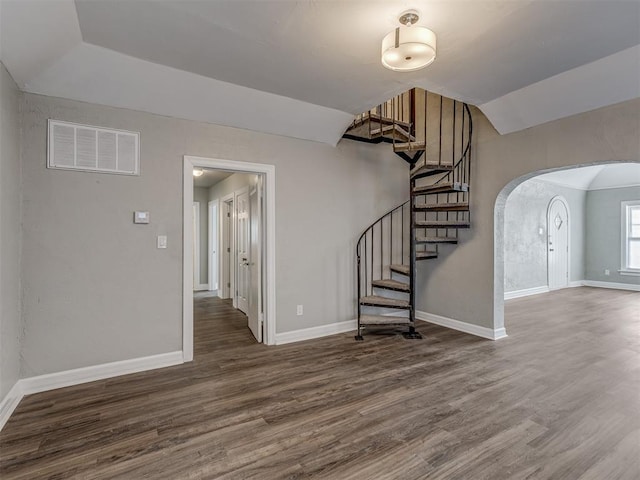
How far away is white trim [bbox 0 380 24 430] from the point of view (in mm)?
2219

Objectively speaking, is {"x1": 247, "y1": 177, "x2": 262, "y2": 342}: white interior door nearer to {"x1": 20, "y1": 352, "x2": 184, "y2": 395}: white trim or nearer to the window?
{"x1": 20, "y1": 352, "x2": 184, "y2": 395}: white trim

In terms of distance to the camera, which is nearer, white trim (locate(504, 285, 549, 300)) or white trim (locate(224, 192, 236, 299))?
white trim (locate(224, 192, 236, 299))

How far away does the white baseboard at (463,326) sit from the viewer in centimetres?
396

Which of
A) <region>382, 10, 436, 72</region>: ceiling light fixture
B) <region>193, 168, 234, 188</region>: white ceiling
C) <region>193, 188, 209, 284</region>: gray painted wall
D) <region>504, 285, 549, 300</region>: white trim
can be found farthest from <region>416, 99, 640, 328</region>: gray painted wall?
<region>193, 188, 209, 284</region>: gray painted wall

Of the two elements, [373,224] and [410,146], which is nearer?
[410,146]

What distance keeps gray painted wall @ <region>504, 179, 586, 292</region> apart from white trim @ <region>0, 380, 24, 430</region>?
7.41 meters

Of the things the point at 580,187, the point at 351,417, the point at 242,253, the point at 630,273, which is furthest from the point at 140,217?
the point at 630,273

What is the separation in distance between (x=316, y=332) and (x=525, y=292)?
524cm

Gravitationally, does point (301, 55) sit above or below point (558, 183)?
above

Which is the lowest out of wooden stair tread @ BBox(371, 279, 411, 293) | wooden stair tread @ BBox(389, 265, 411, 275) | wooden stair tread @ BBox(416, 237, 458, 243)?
wooden stair tread @ BBox(371, 279, 411, 293)

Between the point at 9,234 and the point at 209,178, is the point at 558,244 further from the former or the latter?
the point at 9,234

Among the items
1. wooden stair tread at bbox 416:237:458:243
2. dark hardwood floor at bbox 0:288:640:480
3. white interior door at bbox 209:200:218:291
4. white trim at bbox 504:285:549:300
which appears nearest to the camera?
dark hardwood floor at bbox 0:288:640:480

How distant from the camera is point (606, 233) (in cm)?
786

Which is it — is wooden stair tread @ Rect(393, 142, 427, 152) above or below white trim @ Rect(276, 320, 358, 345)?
above
